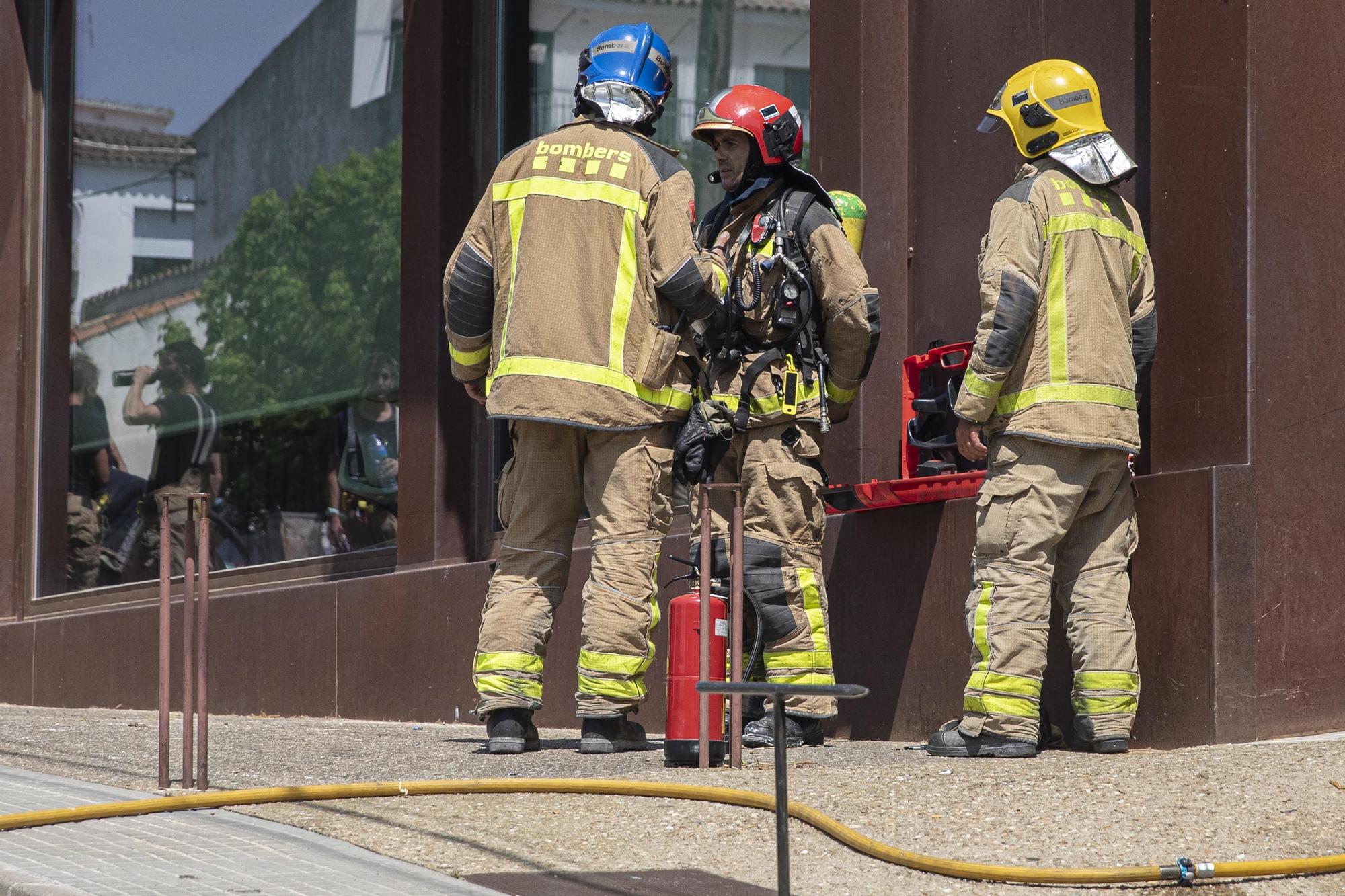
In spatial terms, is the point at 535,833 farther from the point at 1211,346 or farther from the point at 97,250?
the point at 97,250

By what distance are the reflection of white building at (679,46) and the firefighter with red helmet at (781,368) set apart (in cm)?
148


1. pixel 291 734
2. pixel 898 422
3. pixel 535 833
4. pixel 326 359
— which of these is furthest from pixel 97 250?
pixel 535 833

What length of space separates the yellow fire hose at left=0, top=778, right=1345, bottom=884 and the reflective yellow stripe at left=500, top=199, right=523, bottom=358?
166 centimetres

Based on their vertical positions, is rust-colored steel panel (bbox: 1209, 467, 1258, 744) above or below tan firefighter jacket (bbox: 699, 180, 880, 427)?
below

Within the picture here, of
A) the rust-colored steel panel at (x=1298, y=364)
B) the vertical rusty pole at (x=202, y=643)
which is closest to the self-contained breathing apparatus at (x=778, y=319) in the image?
the rust-colored steel panel at (x=1298, y=364)

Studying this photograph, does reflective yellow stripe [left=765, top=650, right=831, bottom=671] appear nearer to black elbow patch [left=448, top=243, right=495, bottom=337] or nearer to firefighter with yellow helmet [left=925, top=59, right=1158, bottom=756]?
firefighter with yellow helmet [left=925, top=59, right=1158, bottom=756]

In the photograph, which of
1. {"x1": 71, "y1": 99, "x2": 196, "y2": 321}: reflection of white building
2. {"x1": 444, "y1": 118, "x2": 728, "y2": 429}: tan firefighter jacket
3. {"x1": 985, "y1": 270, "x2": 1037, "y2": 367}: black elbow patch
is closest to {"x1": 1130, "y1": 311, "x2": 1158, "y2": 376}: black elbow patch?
{"x1": 985, "y1": 270, "x2": 1037, "y2": 367}: black elbow patch

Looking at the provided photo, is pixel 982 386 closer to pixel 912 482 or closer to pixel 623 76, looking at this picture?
pixel 912 482

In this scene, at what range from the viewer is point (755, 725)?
21.1 ft

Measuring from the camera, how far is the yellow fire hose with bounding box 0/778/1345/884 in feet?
13.7

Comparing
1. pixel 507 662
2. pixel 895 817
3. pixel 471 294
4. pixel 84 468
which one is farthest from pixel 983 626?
pixel 84 468

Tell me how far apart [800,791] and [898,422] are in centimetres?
274

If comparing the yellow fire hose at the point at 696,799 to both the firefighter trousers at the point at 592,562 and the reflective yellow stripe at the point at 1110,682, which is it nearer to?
the firefighter trousers at the point at 592,562

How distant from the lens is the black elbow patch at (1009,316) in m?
5.89
